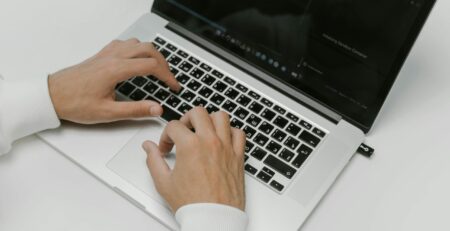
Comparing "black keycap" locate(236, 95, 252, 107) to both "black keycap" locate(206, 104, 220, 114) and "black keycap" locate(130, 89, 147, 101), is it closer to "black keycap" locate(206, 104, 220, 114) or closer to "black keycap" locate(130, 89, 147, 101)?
"black keycap" locate(206, 104, 220, 114)

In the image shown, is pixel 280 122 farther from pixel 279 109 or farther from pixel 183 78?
pixel 183 78

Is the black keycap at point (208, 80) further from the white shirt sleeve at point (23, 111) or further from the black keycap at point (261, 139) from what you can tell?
the white shirt sleeve at point (23, 111)

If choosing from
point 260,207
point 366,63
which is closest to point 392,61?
point 366,63

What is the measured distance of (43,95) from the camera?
0.88 m

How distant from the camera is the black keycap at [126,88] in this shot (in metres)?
0.93

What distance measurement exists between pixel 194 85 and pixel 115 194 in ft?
0.69

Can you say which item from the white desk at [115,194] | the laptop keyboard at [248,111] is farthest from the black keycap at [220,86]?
the white desk at [115,194]

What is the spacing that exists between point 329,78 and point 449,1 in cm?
37

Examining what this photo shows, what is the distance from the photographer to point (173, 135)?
2.72 feet

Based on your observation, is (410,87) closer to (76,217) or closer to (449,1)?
(449,1)

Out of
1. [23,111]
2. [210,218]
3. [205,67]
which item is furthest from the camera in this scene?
[205,67]

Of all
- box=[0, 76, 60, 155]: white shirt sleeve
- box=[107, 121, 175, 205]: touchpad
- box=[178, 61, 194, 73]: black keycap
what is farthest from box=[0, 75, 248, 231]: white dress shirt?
box=[178, 61, 194, 73]: black keycap

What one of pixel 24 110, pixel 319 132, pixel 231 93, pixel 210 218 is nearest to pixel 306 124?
pixel 319 132

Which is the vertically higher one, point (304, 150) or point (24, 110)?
point (304, 150)
